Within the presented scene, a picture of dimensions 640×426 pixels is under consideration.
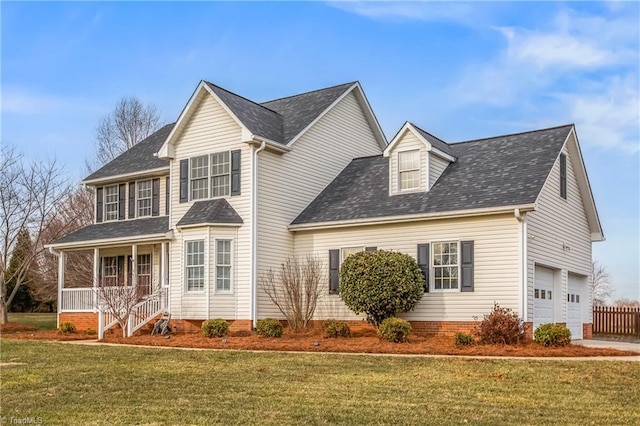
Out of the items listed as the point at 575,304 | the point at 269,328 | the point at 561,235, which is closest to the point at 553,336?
the point at 561,235

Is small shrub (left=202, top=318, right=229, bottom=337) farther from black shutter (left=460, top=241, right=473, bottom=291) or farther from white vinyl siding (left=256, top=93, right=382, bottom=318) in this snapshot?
black shutter (left=460, top=241, right=473, bottom=291)

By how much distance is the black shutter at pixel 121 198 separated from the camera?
1113 inches

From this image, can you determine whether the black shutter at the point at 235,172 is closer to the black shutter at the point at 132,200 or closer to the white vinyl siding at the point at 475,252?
the white vinyl siding at the point at 475,252

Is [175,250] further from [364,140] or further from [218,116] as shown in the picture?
[364,140]

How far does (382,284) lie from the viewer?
65.9ft

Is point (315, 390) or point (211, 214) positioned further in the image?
point (211, 214)

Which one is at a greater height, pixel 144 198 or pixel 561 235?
pixel 144 198

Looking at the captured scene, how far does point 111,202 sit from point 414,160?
12908mm

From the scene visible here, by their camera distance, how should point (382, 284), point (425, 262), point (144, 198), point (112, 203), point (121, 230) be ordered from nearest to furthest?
point (382, 284) < point (425, 262) < point (121, 230) < point (144, 198) < point (112, 203)

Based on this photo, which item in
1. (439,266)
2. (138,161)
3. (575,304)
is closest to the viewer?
(439,266)

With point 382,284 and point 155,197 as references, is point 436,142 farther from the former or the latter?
point 155,197

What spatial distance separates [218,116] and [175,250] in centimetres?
471

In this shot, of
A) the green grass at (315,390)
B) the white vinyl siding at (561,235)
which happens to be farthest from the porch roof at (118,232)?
the white vinyl siding at (561,235)

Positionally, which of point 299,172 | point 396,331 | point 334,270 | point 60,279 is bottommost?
point 396,331
